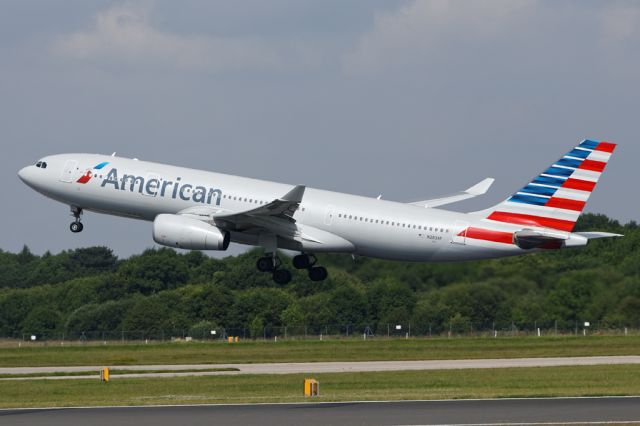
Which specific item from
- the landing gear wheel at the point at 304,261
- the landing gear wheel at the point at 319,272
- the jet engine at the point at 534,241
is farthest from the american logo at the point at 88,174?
the jet engine at the point at 534,241

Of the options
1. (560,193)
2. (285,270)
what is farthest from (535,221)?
(285,270)

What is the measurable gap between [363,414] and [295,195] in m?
24.6

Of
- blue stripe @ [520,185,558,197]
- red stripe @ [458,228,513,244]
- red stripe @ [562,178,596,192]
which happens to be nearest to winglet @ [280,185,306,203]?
red stripe @ [458,228,513,244]

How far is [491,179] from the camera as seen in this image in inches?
2906

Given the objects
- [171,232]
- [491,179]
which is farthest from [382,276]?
[171,232]

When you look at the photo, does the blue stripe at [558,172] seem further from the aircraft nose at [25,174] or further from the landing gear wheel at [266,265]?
the aircraft nose at [25,174]

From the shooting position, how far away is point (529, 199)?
65.0 meters

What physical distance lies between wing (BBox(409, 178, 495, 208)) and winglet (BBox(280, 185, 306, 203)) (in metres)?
11.0

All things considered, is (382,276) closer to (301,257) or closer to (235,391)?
(301,257)

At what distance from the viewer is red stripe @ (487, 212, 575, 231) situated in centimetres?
6444

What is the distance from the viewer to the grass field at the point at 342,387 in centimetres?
4594

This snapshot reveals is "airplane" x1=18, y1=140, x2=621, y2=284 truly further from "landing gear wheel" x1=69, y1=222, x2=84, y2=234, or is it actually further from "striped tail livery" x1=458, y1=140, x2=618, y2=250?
"landing gear wheel" x1=69, y1=222, x2=84, y2=234

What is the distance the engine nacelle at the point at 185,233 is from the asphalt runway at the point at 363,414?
22.5 metres

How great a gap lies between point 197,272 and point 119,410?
70.5 metres
